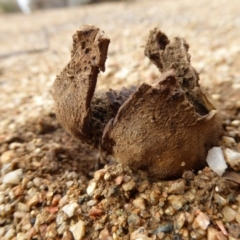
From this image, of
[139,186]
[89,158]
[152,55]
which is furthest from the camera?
[89,158]

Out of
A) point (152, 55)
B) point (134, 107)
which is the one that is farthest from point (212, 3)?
point (134, 107)

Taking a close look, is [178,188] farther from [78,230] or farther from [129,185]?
[78,230]

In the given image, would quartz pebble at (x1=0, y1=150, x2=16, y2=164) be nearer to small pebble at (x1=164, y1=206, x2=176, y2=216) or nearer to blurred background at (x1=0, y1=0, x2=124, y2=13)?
small pebble at (x1=164, y1=206, x2=176, y2=216)

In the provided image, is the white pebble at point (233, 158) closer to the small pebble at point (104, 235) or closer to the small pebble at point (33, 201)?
the small pebble at point (104, 235)

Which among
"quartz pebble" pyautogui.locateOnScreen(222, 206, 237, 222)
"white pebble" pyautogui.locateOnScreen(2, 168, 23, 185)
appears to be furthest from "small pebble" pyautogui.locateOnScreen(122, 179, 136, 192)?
"white pebble" pyautogui.locateOnScreen(2, 168, 23, 185)

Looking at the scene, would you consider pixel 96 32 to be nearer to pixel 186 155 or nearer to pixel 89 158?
pixel 186 155

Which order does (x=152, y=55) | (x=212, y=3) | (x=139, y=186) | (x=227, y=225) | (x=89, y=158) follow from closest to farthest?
1. (x=227, y=225)
2. (x=139, y=186)
3. (x=152, y=55)
4. (x=89, y=158)
5. (x=212, y=3)

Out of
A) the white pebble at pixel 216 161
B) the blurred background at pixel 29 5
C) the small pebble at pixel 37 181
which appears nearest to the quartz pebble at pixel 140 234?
the white pebble at pixel 216 161
